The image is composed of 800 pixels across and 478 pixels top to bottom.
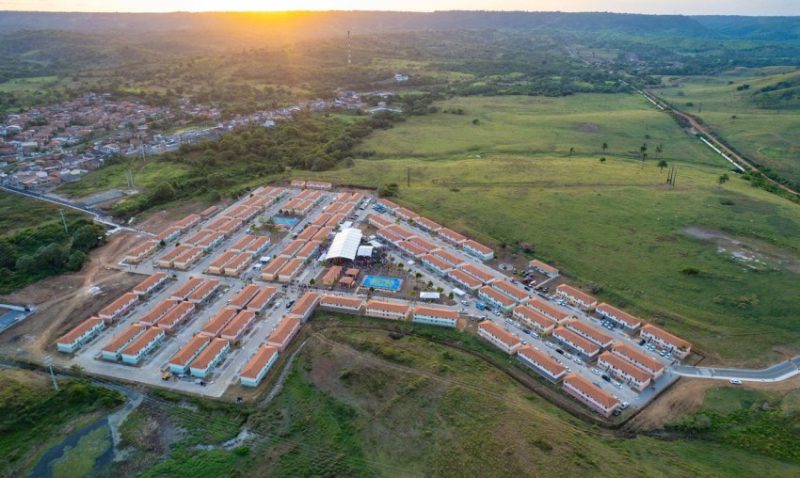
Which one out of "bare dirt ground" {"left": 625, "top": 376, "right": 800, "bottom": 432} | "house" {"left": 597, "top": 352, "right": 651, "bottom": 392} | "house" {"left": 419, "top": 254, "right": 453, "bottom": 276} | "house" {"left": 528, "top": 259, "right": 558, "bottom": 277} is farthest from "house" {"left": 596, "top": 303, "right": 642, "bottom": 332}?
"house" {"left": 419, "top": 254, "right": 453, "bottom": 276}

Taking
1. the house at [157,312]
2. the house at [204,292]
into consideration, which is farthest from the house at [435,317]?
the house at [157,312]

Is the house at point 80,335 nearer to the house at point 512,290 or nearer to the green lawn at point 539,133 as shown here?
the house at point 512,290

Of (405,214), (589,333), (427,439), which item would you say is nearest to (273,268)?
(405,214)

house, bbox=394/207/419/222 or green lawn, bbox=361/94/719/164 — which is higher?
green lawn, bbox=361/94/719/164

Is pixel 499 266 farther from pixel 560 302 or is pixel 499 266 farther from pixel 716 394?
pixel 716 394

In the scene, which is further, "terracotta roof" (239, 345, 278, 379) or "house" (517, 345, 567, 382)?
"house" (517, 345, 567, 382)

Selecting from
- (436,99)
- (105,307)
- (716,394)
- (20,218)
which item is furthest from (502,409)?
(436,99)

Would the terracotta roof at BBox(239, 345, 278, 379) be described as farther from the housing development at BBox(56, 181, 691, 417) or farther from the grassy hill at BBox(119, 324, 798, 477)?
the grassy hill at BBox(119, 324, 798, 477)
